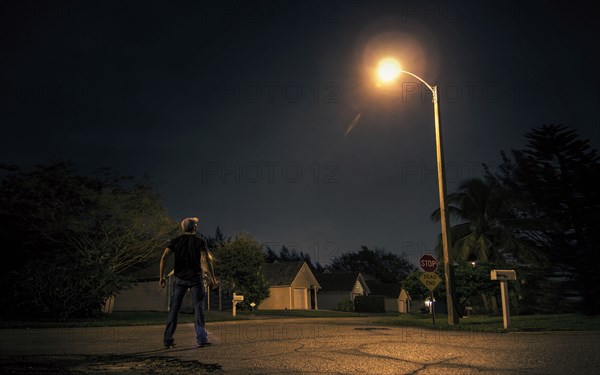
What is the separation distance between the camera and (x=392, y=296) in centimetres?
6900

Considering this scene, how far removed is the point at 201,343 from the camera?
23.9 ft

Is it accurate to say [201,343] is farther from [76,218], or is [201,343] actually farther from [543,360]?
[76,218]

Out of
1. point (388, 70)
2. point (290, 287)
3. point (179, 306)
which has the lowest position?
point (290, 287)

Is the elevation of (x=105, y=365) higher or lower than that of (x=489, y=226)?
lower

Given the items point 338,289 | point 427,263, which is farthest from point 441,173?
point 338,289

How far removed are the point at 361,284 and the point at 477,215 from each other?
1045 inches

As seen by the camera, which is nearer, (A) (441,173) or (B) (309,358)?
(B) (309,358)

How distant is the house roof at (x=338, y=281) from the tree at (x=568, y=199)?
1043 inches

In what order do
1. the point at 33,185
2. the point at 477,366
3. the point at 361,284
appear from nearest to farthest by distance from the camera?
the point at 477,366, the point at 33,185, the point at 361,284

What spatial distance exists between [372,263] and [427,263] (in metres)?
104

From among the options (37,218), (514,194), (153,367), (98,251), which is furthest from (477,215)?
(153,367)

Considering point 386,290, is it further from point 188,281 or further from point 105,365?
point 105,365

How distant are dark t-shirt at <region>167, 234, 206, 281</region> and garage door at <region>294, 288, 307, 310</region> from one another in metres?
40.7

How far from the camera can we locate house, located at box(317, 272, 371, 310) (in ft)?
193
